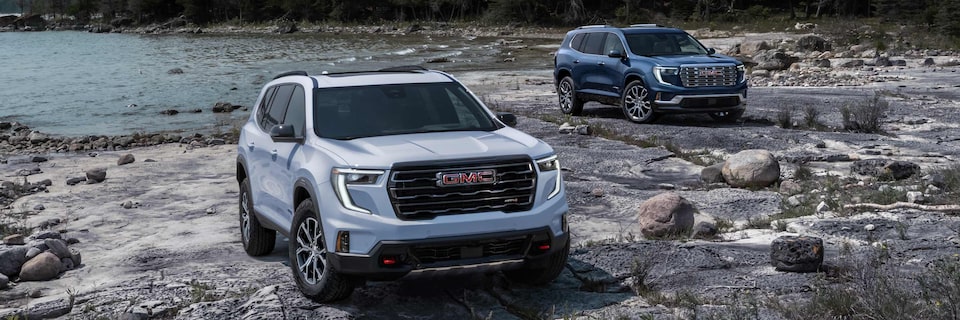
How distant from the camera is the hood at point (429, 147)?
687 cm

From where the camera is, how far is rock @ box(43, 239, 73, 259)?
9242 millimetres

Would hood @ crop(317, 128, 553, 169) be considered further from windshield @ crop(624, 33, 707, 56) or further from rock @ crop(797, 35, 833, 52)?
rock @ crop(797, 35, 833, 52)

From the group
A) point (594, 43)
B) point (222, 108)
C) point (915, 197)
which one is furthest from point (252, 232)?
point (222, 108)

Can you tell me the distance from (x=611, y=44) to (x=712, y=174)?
739 centimetres

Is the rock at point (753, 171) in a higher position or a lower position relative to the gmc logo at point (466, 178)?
lower

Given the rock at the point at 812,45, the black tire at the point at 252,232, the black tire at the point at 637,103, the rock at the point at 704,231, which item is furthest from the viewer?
the rock at the point at 812,45

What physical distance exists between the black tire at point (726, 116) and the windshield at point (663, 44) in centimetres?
126

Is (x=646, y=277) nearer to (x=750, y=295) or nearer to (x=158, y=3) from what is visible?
(x=750, y=295)

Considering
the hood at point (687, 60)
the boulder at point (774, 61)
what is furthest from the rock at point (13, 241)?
the boulder at point (774, 61)

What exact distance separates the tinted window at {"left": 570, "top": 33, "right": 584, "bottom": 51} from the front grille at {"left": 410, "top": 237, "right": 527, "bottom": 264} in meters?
14.4

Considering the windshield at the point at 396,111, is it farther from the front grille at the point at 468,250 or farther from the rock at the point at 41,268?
the rock at the point at 41,268

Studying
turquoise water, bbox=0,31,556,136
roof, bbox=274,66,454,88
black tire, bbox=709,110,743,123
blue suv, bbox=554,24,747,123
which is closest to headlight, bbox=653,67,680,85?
blue suv, bbox=554,24,747,123

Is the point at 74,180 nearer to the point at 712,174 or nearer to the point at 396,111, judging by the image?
the point at 396,111

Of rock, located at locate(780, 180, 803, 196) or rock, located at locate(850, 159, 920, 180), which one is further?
rock, located at locate(850, 159, 920, 180)
